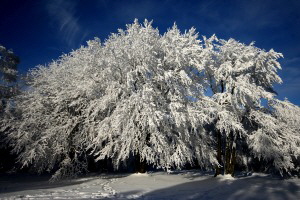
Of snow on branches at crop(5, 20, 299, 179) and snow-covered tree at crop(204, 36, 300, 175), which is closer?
snow on branches at crop(5, 20, 299, 179)

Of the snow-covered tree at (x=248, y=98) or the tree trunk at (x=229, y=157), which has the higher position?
the snow-covered tree at (x=248, y=98)

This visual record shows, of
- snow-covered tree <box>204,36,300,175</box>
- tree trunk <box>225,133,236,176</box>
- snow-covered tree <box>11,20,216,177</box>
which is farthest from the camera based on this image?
tree trunk <box>225,133,236,176</box>

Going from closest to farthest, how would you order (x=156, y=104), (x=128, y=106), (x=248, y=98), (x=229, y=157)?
(x=128, y=106) → (x=156, y=104) → (x=248, y=98) → (x=229, y=157)

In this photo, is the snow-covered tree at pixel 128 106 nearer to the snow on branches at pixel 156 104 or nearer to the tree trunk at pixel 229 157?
the snow on branches at pixel 156 104

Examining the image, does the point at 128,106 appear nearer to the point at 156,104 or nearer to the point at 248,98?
the point at 156,104

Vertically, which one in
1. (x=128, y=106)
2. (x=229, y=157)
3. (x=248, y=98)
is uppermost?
(x=248, y=98)

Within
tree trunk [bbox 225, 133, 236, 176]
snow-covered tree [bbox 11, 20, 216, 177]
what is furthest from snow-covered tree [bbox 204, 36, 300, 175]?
snow-covered tree [bbox 11, 20, 216, 177]

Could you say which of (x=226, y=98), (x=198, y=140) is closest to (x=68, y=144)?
(x=198, y=140)

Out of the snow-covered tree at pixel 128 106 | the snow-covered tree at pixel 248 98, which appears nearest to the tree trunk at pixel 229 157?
the snow-covered tree at pixel 248 98

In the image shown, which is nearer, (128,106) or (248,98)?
(128,106)

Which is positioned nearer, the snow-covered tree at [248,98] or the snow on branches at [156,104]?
the snow on branches at [156,104]

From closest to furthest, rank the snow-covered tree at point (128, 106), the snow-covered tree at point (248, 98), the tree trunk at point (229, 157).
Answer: the snow-covered tree at point (128, 106)
the snow-covered tree at point (248, 98)
the tree trunk at point (229, 157)

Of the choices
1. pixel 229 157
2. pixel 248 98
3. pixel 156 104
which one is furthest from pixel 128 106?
pixel 229 157

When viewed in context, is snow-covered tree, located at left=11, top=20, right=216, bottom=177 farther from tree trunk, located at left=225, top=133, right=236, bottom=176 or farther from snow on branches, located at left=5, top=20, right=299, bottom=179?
tree trunk, located at left=225, top=133, right=236, bottom=176
